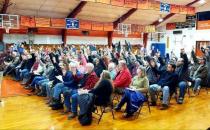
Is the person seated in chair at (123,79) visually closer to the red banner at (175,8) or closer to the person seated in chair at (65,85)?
the person seated in chair at (65,85)

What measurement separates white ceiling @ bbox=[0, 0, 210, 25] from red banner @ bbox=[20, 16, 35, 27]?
0.40m

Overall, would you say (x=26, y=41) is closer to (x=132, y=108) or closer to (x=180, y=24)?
(x=132, y=108)

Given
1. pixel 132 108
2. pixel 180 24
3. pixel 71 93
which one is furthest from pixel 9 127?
pixel 180 24

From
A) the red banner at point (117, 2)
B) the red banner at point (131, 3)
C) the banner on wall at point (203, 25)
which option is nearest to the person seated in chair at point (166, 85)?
the red banner at point (117, 2)

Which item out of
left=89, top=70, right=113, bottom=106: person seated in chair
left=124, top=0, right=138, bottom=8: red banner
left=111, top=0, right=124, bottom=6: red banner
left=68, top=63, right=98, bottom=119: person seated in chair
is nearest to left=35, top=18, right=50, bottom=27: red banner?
left=111, top=0, right=124, bottom=6: red banner

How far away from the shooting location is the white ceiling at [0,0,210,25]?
12312 mm

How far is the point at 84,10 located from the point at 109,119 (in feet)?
33.1

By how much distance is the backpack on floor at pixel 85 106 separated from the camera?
14.6 feet

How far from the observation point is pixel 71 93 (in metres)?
4.89

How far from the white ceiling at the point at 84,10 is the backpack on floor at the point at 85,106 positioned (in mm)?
8709

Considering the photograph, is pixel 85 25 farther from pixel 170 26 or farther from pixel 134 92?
pixel 134 92

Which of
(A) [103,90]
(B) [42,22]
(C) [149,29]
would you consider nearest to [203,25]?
(C) [149,29]

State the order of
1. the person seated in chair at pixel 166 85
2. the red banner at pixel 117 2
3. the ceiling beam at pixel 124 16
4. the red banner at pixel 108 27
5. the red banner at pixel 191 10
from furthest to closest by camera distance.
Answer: the red banner at pixel 191 10
the red banner at pixel 108 27
the ceiling beam at pixel 124 16
the red banner at pixel 117 2
the person seated in chair at pixel 166 85

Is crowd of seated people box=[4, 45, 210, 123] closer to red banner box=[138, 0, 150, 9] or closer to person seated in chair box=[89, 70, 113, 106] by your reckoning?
person seated in chair box=[89, 70, 113, 106]
